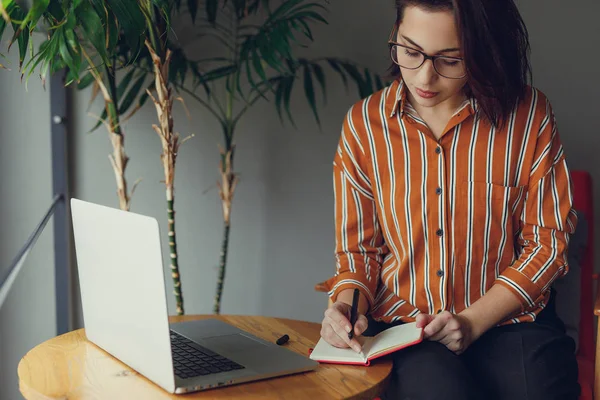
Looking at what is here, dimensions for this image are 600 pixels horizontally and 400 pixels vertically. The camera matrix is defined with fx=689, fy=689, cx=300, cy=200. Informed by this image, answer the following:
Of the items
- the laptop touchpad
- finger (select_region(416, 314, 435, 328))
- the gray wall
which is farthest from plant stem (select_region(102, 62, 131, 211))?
finger (select_region(416, 314, 435, 328))

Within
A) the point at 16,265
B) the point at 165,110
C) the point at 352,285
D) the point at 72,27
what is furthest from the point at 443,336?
the point at 16,265

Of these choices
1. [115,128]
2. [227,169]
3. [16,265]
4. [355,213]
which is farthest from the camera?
[227,169]

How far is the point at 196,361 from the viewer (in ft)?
3.73

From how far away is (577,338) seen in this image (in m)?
1.73

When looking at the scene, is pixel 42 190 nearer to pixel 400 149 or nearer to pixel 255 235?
pixel 255 235

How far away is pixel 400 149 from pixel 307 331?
427mm

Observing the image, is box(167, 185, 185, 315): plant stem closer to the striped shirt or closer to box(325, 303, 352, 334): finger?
the striped shirt

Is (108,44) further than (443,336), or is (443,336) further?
(108,44)

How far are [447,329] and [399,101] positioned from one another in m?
0.50

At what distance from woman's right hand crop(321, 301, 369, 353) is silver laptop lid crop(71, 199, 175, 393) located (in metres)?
0.34

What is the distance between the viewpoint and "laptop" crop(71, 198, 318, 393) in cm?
98

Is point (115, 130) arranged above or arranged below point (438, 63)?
below

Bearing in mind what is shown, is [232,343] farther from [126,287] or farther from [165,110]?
[165,110]

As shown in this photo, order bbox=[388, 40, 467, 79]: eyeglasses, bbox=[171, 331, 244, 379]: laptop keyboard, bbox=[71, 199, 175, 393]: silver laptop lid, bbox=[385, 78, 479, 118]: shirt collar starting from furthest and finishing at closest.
→ bbox=[385, 78, 479, 118]: shirt collar
bbox=[388, 40, 467, 79]: eyeglasses
bbox=[171, 331, 244, 379]: laptop keyboard
bbox=[71, 199, 175, 393]: silver laptop lid
